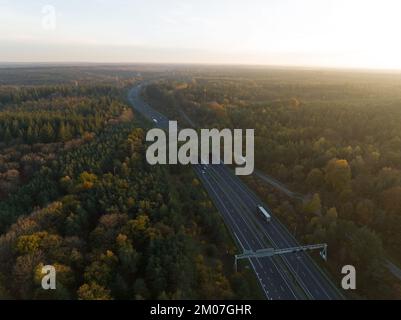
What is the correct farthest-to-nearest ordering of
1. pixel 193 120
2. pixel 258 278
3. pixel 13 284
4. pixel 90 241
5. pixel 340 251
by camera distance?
pixel 193 120
pixel 340 251
pixel 258 278
pixel 90 241
pixel 13 284

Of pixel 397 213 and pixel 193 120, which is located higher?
pixel 193 120

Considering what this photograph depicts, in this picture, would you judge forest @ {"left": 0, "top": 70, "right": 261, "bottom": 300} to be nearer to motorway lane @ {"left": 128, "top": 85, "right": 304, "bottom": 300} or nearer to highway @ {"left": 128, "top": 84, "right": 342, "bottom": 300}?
motorway lane @ {"left": 128, "top": 85, "right": 304, "bottom": 300}

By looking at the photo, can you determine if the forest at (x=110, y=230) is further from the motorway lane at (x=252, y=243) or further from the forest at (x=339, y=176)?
the forest at (x=339, y=176)

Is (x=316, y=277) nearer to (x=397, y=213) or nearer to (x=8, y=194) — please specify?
(x=397, y=213)

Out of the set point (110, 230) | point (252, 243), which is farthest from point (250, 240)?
point (110, 230)

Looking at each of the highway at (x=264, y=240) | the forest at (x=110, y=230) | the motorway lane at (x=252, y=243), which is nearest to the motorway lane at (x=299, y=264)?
the highway at (x=264, y=240)
